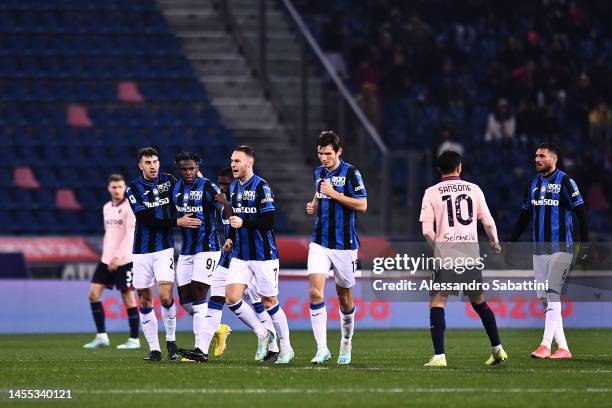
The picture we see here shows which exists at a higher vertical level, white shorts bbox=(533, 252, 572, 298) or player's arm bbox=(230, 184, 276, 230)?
player's arm bbox=(230, 184, 276, 230)

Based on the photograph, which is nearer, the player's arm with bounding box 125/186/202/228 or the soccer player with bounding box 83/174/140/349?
the player's arm with bounding box 125/186/202/228

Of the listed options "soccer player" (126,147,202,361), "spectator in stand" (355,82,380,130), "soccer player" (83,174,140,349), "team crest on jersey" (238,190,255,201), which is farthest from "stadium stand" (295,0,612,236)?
"team crest on jersey" (238,190,255,201)

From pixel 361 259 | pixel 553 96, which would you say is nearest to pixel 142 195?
pixel 361 259

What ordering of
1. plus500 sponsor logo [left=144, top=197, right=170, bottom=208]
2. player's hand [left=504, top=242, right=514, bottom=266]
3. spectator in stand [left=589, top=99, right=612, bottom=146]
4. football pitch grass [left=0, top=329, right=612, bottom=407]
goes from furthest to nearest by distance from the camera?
spectator in stand [left=589, top=99, right=612, bottom=146] < player's hand [left=504, top=242, right=514, bottom=266] < plus500 sponsor logo [left=144, top=197, right=170, bottom=208] < football pitch grass [left=0, top=329, right=612, bottom=407]

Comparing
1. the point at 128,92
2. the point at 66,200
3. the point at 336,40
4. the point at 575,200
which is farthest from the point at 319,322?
the point at 336,40

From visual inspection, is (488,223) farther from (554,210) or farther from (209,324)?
(209,324)

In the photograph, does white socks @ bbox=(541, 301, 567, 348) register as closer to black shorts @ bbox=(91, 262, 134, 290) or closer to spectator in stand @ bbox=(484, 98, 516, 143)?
black shorts @ bbox=(91, 262, 134, 290)

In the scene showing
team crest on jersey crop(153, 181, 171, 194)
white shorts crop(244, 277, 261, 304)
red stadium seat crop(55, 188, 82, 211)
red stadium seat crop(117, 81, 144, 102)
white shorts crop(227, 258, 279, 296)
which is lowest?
white shorts crop(244, 277, 261, 304)

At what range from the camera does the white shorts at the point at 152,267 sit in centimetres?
1395

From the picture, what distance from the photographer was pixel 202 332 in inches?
528

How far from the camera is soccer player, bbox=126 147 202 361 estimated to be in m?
13.9

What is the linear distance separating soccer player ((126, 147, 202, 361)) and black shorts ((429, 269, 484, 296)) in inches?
118

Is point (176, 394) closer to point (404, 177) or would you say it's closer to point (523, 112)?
point (404, 177)

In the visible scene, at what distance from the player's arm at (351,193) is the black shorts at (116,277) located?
5.95m
